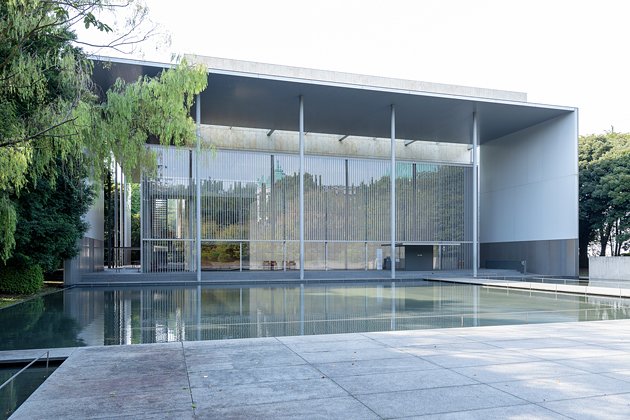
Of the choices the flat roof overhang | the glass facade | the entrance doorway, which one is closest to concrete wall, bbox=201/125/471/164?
the flat roof overhang

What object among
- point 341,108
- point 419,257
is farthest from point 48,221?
point 419,257

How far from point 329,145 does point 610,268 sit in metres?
18.4

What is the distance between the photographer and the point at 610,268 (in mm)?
25375

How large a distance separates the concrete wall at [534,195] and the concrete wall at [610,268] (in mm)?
1564

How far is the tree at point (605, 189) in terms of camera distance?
3206 centimetres

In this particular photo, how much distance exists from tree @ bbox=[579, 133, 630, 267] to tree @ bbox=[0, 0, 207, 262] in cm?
3156

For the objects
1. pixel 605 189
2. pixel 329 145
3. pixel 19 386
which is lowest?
pixel 19 386

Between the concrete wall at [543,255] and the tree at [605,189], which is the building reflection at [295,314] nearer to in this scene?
the concrete wall at [543,255]

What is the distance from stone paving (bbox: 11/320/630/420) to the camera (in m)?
4.36

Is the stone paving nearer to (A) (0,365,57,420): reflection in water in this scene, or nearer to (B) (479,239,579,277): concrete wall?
(A) (0,365,57,420): reflection in water

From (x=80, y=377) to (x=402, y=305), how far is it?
379 inches

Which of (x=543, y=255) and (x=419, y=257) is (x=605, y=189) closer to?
(x=543, y=255)

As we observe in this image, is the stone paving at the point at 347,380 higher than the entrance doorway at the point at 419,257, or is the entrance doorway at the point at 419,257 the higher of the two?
the stone paving at the point at 347,380

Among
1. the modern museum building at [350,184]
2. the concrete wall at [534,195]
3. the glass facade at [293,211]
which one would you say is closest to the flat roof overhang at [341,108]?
the modern museum building at [350,184]
